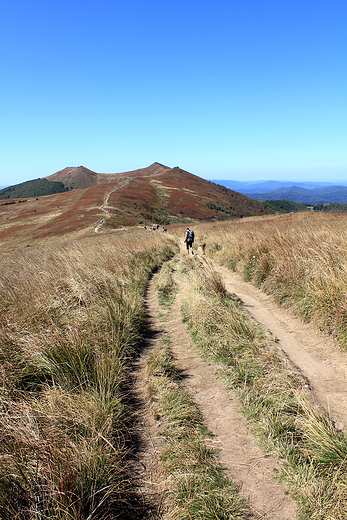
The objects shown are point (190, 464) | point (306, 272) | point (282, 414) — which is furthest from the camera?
point (306, 272)

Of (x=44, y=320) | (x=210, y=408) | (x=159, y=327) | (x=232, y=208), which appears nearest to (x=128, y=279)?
(x=159, y=327)

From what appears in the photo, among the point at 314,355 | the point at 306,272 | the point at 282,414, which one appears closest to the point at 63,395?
the point at 282,414

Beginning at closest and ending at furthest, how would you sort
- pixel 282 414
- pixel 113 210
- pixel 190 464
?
pixel 190 464 < pixel 282 414 < pixel 113 210

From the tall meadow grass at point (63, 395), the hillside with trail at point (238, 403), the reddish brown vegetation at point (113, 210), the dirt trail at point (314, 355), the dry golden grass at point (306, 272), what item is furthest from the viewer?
the reddish brown vegetation at point (113, 210)

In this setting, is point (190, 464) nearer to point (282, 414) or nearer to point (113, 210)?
point (282, 414)

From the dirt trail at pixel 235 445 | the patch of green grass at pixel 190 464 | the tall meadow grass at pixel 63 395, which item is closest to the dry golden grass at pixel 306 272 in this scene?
the dirt trail at pixel 235 445

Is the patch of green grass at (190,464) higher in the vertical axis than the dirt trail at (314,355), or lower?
higher

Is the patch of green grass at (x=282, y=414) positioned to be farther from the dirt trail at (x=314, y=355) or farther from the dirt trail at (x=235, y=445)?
the dirt trail at (x=314, y=355)

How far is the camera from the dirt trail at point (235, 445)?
213cm

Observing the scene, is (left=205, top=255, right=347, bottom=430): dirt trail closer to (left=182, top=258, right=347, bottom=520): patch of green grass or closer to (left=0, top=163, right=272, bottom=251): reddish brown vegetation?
(left=182, top=258, right=347, bottom=520): patch of green grass

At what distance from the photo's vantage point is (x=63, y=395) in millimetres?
Answer: 2770

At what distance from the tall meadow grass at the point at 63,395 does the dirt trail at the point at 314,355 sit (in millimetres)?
2259

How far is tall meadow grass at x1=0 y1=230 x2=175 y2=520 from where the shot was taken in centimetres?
190

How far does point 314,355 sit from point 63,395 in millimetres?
3606
